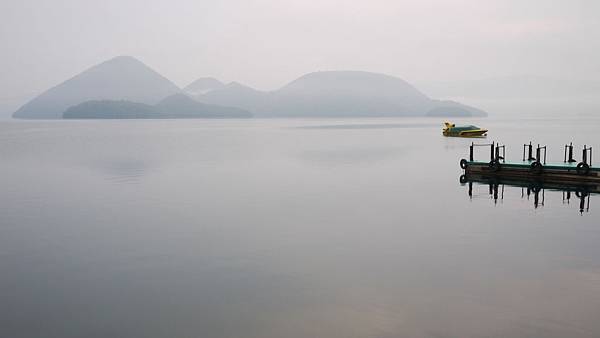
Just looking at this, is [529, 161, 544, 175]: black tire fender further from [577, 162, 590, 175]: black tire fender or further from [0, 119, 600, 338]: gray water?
[0, 119, 600, 338]: gray water

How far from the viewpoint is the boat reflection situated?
3666cm

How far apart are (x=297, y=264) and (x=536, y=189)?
93.9 ft

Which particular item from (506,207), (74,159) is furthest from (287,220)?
(74,159)

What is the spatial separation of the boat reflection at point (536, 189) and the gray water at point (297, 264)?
2.44ft

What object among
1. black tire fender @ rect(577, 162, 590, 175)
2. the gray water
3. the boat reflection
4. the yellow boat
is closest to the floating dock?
black tire fender @ rect(577, 162, 590, 175)

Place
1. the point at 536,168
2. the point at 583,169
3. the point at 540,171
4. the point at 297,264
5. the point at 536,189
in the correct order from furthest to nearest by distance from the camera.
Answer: the point at 536,168 → the point at 540,171 → the point at 583,169 → the point at 536,189 → the point at 297,264

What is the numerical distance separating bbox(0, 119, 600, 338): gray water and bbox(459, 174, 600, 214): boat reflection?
74 cm

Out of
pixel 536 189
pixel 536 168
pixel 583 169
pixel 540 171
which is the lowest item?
pixel 536 189

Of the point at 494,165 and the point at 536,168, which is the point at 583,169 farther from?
the point at 494,165

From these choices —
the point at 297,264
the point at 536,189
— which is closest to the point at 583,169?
the point at 536,189

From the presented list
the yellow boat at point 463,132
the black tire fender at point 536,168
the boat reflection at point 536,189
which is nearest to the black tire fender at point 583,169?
the boat reflection at point 536,189

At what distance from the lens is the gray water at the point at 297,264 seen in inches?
587

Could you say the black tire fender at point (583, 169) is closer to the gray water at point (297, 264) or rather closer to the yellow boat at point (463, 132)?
the gray water at point (297, 264)

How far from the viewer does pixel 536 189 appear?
137 feet
